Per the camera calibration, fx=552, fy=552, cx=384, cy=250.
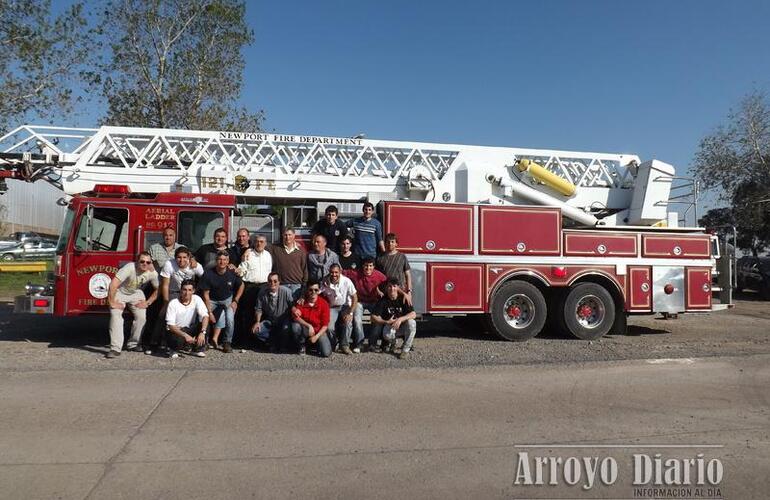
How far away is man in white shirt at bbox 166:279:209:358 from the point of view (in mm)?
7328

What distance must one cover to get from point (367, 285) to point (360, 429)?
360 centimetres

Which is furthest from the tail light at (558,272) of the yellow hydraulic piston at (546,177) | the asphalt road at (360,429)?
the asphalt road at (360,429)

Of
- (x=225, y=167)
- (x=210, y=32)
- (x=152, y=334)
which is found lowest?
(x=152, y=334)

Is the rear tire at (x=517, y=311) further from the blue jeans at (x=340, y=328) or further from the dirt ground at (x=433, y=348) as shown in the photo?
the blue jeans at (x=340, y=328)

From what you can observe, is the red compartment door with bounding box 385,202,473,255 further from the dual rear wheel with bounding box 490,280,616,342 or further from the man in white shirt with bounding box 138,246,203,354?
the man in white shirt with bounding box 138,246,203,354

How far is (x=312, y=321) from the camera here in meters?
7.64

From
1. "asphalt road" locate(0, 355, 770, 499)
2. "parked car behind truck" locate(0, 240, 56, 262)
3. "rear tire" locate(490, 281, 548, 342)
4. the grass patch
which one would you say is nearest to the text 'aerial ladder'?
"rear tire" locate(490, 281, 548, 342)

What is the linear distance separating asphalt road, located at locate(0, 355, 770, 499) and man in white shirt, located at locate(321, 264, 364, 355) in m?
1.07

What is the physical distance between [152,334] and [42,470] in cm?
406

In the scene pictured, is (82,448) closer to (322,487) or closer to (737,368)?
(322,487)

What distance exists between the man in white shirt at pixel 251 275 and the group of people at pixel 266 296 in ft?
0.05

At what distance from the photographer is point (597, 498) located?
3.65 m

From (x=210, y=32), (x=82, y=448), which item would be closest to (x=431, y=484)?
(x=82, y=448)

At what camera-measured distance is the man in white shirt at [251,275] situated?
8.11 metres
